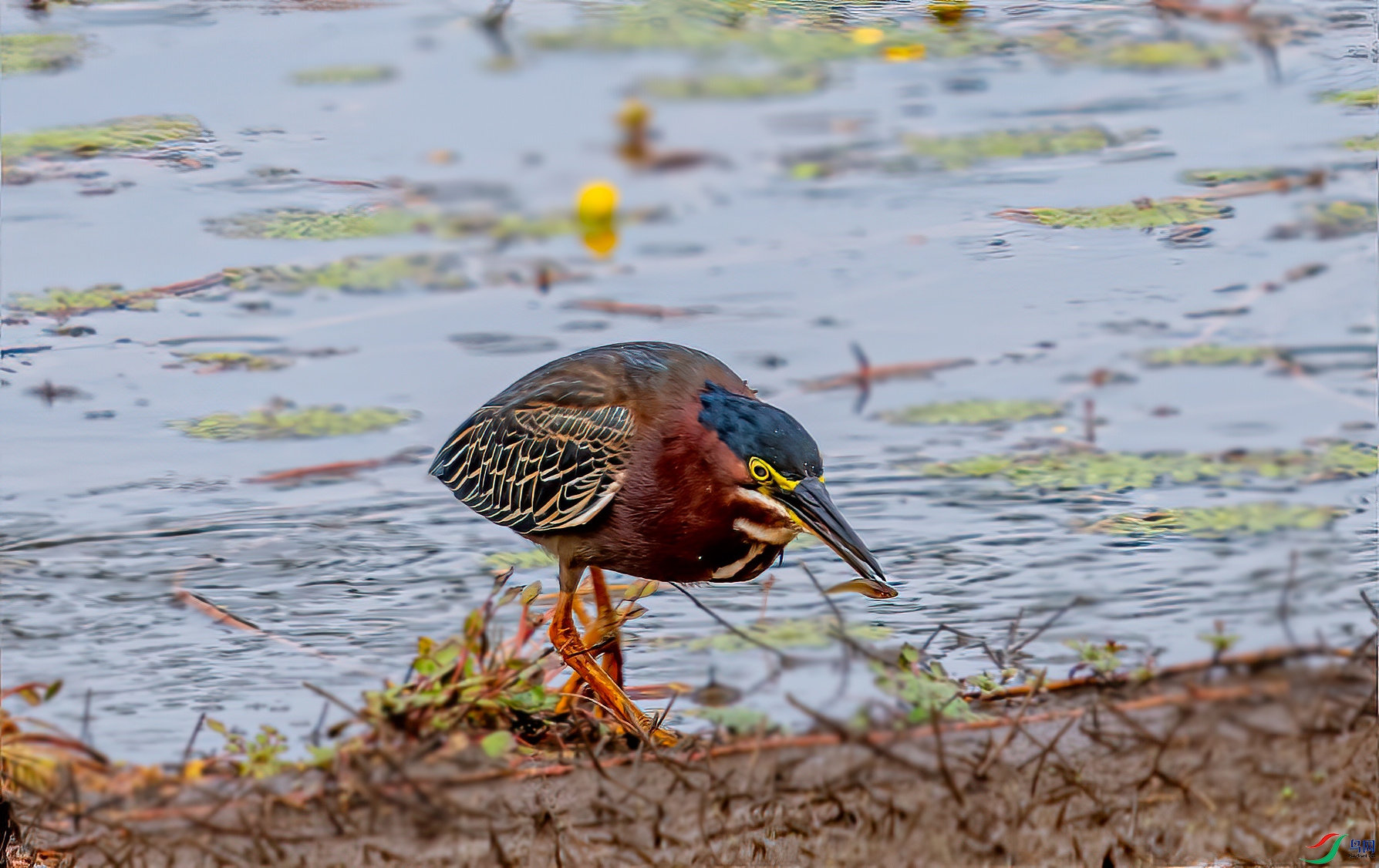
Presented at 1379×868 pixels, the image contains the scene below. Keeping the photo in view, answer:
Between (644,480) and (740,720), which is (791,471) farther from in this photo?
(740,720)

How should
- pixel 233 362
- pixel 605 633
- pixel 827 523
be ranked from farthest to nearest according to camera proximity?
pixel 233 362 → pixel 605 633 → pixel 827 523

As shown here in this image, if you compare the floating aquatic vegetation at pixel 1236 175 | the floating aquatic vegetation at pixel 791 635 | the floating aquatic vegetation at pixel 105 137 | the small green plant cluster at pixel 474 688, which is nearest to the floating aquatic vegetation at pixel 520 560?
the small green plant cluster at pixel 474 688

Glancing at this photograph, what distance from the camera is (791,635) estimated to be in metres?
3.67

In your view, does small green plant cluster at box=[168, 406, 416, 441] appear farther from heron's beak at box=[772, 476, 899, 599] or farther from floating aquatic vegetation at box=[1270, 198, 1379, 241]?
floating aquatic vegetation at box=[1270, 198, 1379, 241]

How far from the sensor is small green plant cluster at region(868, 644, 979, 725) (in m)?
3.48

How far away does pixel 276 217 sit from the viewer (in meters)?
4.81

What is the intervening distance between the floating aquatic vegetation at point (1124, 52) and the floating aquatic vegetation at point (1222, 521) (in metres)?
1.56

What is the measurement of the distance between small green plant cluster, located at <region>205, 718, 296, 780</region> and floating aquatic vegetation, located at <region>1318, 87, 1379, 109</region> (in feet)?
12.4

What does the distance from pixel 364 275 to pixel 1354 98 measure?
11.4 feet

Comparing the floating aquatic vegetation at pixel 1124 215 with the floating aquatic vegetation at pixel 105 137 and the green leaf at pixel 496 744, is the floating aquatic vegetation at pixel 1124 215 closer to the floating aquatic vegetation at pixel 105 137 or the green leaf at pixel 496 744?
the green leaf at pixel 496 744

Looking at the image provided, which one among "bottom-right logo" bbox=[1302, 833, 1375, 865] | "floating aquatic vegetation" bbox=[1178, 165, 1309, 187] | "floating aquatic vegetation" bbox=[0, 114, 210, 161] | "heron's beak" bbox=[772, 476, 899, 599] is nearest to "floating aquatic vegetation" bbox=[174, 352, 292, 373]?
"floating aquatic vegetation" bbox=[0, 114, 210, 161]

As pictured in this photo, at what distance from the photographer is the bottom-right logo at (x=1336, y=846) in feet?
11.4

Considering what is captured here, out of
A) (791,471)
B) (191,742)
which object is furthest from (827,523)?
(191,742)

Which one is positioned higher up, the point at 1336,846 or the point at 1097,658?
the point at 1097,658
